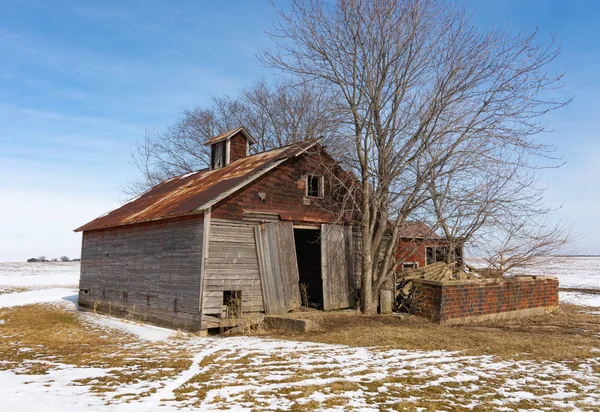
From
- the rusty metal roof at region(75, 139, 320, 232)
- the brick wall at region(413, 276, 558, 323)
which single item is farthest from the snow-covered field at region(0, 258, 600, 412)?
the brick wall at region(413, 276, 558, 323)

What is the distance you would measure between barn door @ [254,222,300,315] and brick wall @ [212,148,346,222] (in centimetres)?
63

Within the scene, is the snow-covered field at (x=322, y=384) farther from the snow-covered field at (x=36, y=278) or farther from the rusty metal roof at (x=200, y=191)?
the snow-covered field at (x=36, y=278)

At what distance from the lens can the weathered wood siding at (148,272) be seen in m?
13.5

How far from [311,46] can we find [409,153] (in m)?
4.48

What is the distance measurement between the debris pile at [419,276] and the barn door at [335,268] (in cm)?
161

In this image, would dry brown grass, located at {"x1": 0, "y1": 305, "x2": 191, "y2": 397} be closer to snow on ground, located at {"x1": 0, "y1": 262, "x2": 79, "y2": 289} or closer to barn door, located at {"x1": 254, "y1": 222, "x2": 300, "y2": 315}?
barn door, located at {"x1": 254, "y1": 222, "x2": 300, "y2": 315}

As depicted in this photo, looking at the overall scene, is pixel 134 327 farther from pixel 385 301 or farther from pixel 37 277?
pixel 37 277

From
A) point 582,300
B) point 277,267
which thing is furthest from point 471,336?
point 582,300

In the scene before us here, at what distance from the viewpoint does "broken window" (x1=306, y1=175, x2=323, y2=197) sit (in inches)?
633

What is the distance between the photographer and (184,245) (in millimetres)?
13883

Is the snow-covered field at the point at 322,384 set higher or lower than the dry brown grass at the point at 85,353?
higher

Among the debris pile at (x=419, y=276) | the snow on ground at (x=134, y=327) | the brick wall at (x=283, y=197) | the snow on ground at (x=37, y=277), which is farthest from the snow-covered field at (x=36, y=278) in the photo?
the debris pile at (x=419, y=276)

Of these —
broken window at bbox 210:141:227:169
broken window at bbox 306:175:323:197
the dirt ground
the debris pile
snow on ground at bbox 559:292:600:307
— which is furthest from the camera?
snow on ground at bbox 559:292:600:307

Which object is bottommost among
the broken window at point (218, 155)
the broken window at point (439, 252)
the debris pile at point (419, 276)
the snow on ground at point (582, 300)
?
the snow on ground at point (582, 300)
